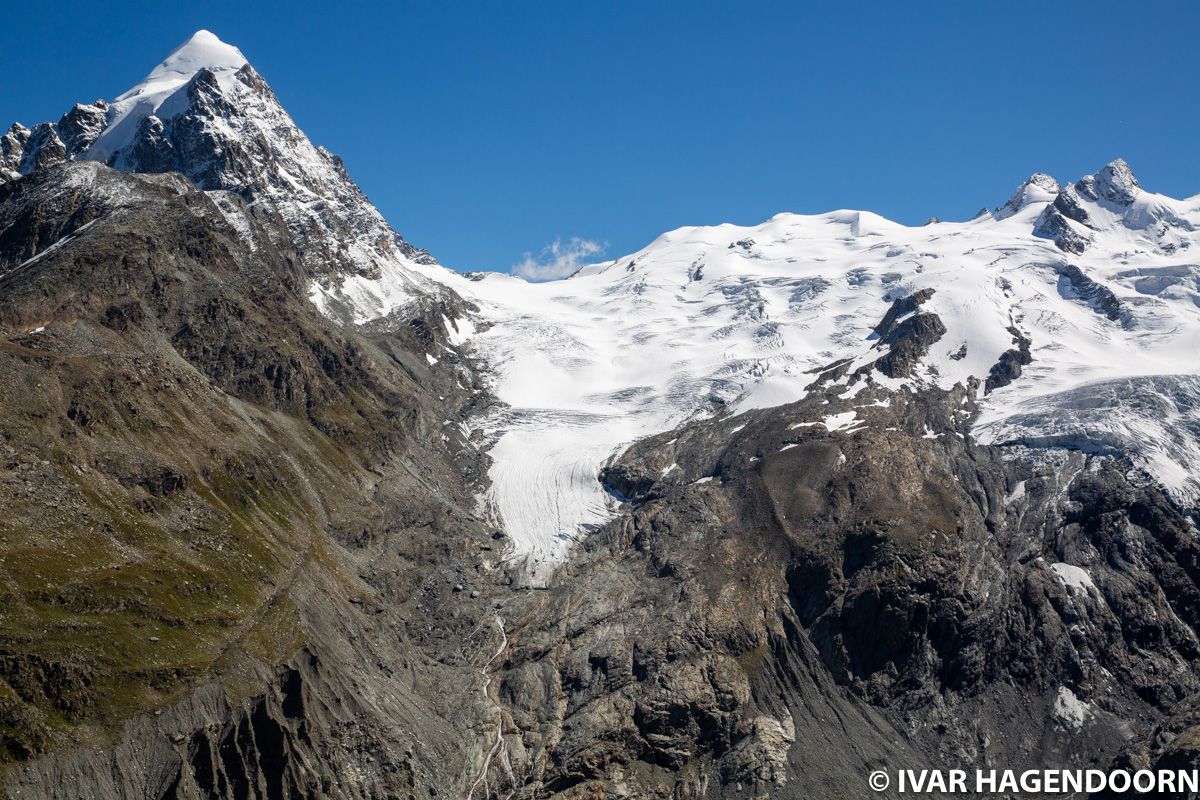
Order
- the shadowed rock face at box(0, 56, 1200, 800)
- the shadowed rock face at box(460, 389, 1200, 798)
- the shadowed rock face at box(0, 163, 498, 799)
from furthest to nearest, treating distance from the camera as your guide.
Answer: the shadowed rock face at box(460, 389, 1200, 798) < the shadowed rock face at box(0, 56, 1200, 800) < the shadowed rock face at box(0, 163, 498, 799)

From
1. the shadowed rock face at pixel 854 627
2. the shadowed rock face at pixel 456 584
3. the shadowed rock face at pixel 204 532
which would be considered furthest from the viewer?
the shadowed rock face at pixel 854 627

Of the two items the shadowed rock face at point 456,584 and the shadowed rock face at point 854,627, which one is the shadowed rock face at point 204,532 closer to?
the shadowed rock face at point 456,584

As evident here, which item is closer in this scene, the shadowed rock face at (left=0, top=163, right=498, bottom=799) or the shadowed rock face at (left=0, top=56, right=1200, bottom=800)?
the shadowed rock face at (left=0, top=163, right=498, bottom=799)

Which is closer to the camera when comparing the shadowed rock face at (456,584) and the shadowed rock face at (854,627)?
→ the shadowed rock face at (456,584)

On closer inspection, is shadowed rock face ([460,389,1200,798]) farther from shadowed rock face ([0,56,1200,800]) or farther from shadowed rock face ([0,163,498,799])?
shadowed rock face ([0,163,498,799])

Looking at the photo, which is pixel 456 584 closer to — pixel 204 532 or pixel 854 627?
pixel 204 532

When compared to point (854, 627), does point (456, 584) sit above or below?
above

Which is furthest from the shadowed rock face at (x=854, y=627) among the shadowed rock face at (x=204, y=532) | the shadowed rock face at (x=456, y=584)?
the shadowed rock face at (x=204, y=532)

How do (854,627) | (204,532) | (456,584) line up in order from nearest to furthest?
(204,532)
(854,627)
(456,584)

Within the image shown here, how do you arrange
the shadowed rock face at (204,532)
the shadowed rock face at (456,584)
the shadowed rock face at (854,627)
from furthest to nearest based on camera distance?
the shadowed rock face at (854,627)
the shadowed rock face at (456,584)
the shadowed rock face at (204,532)

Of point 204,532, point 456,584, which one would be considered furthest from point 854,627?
point 204,532

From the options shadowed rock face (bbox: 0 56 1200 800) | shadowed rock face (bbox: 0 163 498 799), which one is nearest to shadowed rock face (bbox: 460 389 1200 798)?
shadowed rock face (bbox: 0 56 1200 800)

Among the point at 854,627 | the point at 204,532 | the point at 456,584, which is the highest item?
the point at 204,532

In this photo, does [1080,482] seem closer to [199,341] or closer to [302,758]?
[302,758]
